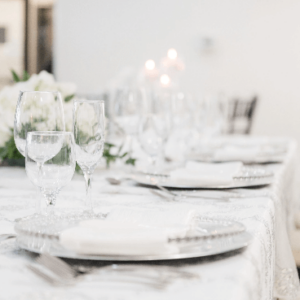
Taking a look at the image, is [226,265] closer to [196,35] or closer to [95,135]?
[95,135]

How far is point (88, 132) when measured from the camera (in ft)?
2.82

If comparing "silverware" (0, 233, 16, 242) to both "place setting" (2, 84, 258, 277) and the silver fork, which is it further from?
the silver fork

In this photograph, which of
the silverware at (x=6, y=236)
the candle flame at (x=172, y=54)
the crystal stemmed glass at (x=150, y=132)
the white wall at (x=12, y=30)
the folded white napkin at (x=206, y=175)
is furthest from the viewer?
the white wall at (x=12, y=30)

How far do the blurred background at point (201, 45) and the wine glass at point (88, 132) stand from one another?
174 inches

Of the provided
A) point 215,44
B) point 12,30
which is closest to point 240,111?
point 215,44

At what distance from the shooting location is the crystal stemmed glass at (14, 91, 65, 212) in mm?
918

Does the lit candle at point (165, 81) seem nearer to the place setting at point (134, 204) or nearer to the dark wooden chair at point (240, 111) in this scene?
the dark wooden chair at point (240, 111)

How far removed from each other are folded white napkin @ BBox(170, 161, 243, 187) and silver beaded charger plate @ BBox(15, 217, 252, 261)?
0.41 metres

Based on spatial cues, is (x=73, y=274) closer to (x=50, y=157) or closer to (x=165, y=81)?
(x=50, y=157)

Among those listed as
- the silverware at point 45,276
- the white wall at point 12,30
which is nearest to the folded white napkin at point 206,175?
the silverware at point 45,276

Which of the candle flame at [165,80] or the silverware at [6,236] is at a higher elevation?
the silverware at [6,236]

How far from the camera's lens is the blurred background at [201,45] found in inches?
209

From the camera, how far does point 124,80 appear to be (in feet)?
12.6

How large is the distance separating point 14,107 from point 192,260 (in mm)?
904
